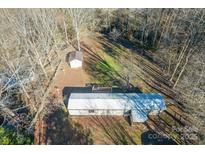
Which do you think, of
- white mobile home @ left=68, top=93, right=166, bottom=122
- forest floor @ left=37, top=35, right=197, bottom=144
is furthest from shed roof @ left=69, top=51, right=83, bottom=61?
white mobile home @ left=68, top=93, right=166, bottom=122

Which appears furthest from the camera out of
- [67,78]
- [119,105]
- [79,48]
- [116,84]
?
[79,48]

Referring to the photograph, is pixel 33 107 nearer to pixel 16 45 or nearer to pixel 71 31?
pixel 16 45

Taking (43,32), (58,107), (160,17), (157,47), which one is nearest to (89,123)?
(58,107)

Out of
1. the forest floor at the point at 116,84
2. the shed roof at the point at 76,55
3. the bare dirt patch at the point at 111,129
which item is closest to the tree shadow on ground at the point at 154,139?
the forest floor at the point at 116,84

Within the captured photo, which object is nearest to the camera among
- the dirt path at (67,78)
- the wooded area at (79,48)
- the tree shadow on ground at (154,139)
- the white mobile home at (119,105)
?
the tree shadow on ground at (154,139)

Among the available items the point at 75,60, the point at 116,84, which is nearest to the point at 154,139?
the point at 116,84

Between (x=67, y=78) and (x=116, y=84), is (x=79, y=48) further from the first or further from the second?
(x=116, y=84)

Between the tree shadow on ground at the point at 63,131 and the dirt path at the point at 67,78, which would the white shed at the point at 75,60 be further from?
the tree shadow on ground at the point at 63,131
